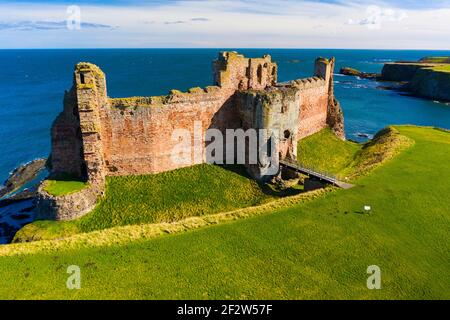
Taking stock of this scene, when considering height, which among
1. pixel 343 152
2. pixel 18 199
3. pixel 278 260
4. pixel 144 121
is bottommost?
pixel 18 199

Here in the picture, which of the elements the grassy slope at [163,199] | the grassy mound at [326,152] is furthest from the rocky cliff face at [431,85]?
the grassy slope at [163,199]

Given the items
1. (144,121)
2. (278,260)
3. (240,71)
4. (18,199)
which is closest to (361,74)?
(240,71)

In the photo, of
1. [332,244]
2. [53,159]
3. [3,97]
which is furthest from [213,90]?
[3,97]

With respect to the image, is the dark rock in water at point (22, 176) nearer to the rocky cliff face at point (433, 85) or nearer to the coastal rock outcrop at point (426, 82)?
the coastal rock outcrop at point (426, 82)

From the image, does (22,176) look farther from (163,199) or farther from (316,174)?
(316,174)

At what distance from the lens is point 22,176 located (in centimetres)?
4050

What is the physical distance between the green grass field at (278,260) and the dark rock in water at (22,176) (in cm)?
2173

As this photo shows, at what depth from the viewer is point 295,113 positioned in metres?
30.8

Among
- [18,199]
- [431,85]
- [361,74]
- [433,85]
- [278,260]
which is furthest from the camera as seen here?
[361,74]

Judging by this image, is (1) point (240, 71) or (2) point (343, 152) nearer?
(1) point (240, 71)

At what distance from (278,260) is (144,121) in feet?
46.7

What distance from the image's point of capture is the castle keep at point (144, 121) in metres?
24.0

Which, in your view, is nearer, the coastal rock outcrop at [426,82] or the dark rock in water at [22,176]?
the dark rock in water at [22,176]
